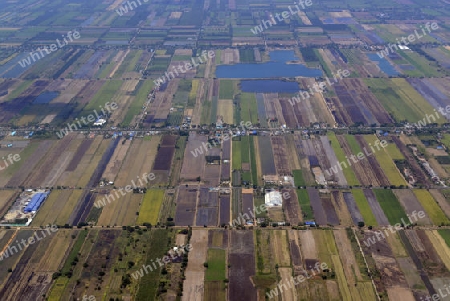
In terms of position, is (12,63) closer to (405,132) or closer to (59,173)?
(59,173)

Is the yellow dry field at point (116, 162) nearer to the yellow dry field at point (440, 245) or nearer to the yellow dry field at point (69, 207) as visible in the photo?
the yellow dry field at point (69, 207)

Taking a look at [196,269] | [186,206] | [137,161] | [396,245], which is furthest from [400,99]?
[196,269]

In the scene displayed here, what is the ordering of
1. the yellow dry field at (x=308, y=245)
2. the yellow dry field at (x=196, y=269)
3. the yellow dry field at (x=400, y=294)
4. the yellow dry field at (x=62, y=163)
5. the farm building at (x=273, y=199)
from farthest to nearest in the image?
the yellow dry field at (x=62, y=163) < the farm building at (x=273, y=199) < the yellow dry field at (x=308, y=245) < the yellow dry field at (x=196, y=269) < the yellow dry field at (x=400, y=294)

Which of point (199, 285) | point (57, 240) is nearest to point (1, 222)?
point (57, 240)

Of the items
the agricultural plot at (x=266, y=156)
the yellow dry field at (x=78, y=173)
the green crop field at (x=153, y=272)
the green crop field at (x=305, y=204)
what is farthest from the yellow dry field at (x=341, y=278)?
the yellow dry field at (x=78, y=173)

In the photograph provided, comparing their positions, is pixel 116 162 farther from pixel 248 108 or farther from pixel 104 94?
pixel 248 108

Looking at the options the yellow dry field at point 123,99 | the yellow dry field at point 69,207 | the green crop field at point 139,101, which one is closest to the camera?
the yellow dry field at point 69,207
